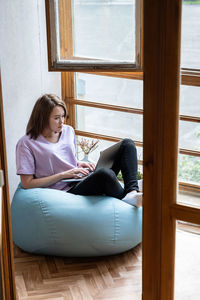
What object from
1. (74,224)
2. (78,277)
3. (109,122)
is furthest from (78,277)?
(109,122)

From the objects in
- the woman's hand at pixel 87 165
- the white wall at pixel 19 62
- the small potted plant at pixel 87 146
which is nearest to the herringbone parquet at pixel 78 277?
the woman's hand at pixel 87 165

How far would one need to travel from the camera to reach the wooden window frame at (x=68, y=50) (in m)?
3.76

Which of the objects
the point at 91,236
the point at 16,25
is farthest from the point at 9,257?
the point at 16,25

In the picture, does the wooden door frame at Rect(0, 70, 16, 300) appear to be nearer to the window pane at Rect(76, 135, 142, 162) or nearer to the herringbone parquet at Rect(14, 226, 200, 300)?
the herringbone parquet at Rect(14, 226, 200, 300)

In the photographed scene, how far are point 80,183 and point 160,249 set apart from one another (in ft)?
5.49

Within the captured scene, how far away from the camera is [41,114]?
3.63m

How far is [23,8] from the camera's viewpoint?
13.1 feet

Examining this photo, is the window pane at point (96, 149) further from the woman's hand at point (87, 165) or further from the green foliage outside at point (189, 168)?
the green foliage outside at point (189, 168)

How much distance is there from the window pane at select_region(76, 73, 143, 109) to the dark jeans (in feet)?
2.48

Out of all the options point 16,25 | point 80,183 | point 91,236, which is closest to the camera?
point 91,236

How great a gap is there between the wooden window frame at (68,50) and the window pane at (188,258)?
7.02ft

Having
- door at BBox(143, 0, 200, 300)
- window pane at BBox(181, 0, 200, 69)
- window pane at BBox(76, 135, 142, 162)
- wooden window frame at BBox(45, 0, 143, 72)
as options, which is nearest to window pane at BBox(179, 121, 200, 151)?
door at BBox(143, 0, 200, 300)

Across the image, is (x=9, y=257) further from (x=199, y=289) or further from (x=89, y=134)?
(x=89, y=134)

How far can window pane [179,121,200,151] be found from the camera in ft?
5.93
